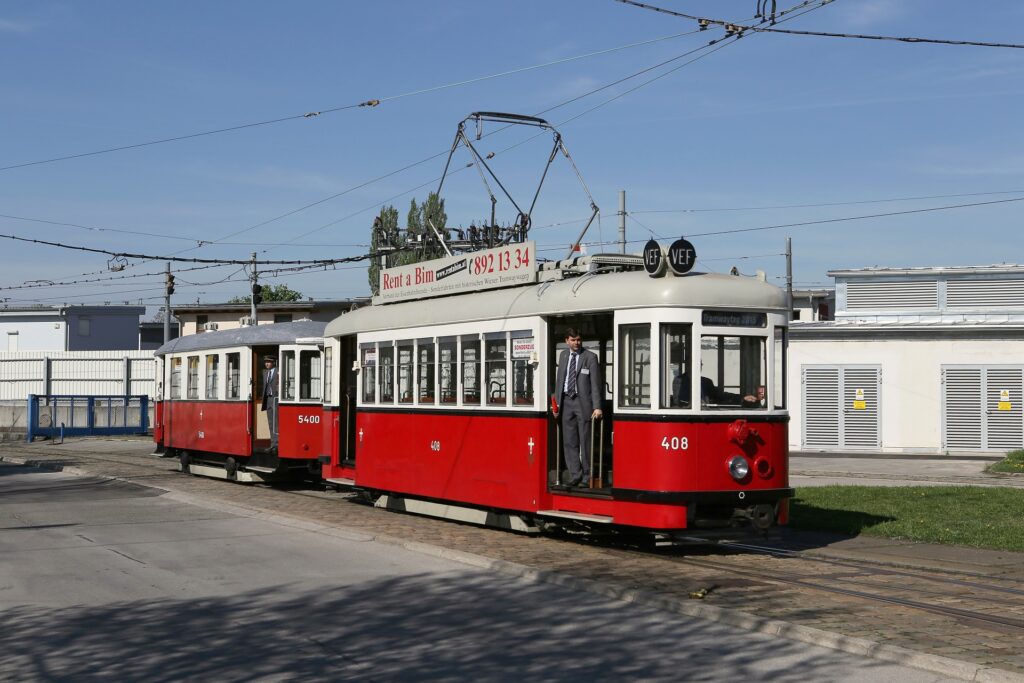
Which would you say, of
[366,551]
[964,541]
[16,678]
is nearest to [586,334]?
[366,551]

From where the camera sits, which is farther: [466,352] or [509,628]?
[466,352]

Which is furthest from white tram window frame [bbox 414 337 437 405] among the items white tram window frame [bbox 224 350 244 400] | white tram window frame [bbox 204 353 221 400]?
white tram window frame [bbox 204 353 221 400]

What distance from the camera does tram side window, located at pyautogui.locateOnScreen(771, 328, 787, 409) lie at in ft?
41.5

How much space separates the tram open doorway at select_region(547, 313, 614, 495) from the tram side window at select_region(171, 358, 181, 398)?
15.0 meters

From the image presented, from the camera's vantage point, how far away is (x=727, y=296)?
41.1ft

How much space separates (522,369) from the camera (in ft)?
46.5

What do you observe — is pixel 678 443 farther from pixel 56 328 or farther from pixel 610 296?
pixel 56 328

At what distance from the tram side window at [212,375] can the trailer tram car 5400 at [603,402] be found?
798 cm

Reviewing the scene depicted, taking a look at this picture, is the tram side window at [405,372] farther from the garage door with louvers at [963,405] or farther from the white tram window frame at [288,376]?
the garage door with louvers at [963,405]

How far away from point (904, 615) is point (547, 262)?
6.77 meters

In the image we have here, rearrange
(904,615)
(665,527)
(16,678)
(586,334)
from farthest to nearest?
(586,334), (665,527), (904,615), (16,678)

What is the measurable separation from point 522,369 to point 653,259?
2.34m

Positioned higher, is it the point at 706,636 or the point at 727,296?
the point at 727,296

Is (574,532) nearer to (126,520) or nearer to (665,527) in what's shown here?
(665,527)
